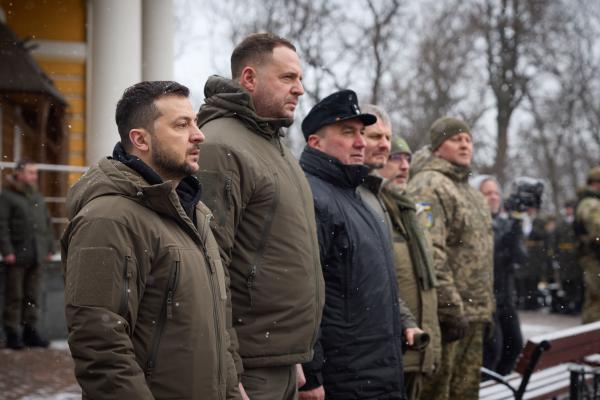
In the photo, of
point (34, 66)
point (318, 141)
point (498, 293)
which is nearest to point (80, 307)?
point (318, 141)

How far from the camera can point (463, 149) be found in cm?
670

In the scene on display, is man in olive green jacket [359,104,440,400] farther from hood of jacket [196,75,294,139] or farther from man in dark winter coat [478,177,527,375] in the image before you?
man in dark winter coat [478,177,527,375]

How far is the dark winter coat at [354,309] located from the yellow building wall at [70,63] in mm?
9487

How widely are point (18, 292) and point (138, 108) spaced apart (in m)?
8.07

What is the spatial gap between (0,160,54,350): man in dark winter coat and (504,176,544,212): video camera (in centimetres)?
526

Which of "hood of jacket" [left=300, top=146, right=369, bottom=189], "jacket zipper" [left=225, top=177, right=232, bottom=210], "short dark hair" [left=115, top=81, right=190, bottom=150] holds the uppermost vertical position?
A: "short dark hair" [left=115, top=81, right=190, bottom=150]

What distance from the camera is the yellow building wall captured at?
1373 centimetres

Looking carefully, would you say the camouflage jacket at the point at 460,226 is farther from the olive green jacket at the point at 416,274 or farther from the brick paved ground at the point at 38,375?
the brick paved ground at the point at 38,375

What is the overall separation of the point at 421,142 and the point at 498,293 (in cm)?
1644

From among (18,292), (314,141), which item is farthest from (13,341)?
(314,141)

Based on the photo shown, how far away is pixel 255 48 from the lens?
14.0 feet

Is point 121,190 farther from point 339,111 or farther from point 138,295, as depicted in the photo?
point 339,111

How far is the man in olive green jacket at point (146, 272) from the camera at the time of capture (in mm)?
2871

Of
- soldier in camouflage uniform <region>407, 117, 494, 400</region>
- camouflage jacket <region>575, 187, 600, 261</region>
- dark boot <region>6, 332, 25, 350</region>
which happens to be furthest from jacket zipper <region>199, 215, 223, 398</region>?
dark boot <region>6, 332, 25, 350</region>
